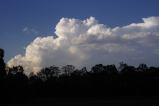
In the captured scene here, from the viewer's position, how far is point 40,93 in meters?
125

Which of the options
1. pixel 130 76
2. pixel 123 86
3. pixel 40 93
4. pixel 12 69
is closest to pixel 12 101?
pixel 12 69

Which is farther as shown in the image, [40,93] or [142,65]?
[142,65]

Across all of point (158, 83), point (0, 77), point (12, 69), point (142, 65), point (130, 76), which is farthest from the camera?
point (142, 65)

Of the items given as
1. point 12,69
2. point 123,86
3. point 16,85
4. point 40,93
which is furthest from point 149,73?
point 16,85

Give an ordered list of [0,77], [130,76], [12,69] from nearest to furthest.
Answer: [0,77] → [12,69] → [130,76]

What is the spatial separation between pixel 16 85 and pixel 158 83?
51.5 meters

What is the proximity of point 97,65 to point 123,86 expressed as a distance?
37.1 meters

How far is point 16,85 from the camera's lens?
300 ft

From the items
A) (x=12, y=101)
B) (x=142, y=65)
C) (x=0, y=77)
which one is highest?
(x=142, y=65)

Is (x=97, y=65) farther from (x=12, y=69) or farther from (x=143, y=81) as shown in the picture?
(x=12, y=69)

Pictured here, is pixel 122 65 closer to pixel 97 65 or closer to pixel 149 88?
pixel 97 65

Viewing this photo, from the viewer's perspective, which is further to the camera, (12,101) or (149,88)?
(149,88)

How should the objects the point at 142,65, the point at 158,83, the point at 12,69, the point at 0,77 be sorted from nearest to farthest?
the point at 0,77 → the point at 12,69 → the point at 158,83 → the point at 142,65

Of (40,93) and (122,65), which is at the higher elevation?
(122,65)
